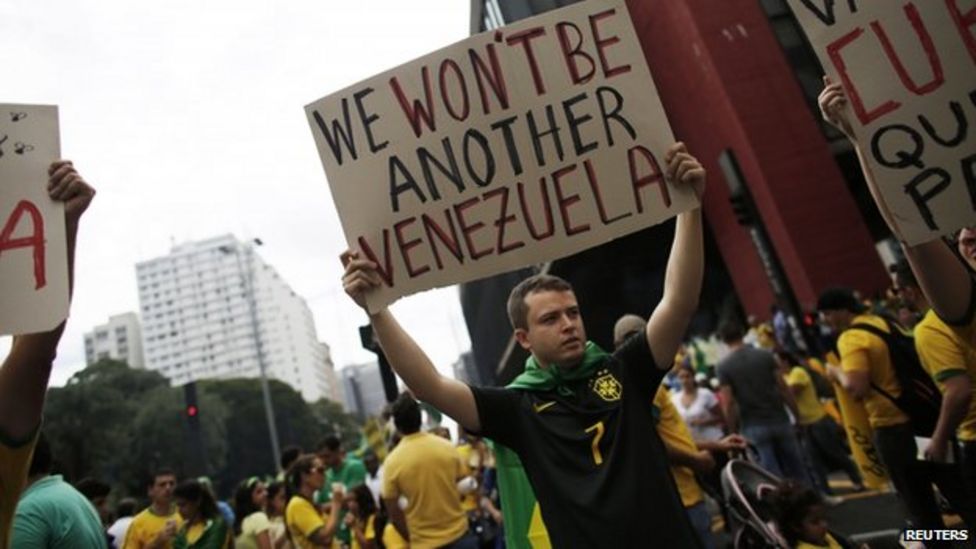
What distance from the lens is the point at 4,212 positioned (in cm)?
189

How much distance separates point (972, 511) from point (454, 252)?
109 inches

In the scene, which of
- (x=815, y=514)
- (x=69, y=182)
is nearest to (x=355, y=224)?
(x=69, y=182)

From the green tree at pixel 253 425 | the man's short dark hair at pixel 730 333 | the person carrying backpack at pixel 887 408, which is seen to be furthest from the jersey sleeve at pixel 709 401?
the green tree at pixel 253 425

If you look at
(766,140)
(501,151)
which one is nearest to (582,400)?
(501,151)

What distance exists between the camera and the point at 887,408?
3.92 m

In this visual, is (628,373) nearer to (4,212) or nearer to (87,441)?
(4,212)

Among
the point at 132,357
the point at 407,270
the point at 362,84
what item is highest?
A: the point at 132,357

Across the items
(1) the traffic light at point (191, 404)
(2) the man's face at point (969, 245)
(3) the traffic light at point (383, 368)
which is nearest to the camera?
(2) the man's face at point (969, 245)

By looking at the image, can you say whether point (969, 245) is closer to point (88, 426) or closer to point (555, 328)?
point (555, 328)

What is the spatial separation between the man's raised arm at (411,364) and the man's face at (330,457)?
18.0ft

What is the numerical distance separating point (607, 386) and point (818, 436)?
636 cm

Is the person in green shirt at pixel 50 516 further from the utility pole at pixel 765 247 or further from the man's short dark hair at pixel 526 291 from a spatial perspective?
the utility pole at pixel 765 247

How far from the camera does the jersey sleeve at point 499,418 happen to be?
237 centimetres

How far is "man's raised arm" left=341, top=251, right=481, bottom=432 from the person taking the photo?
2354 millimetres
